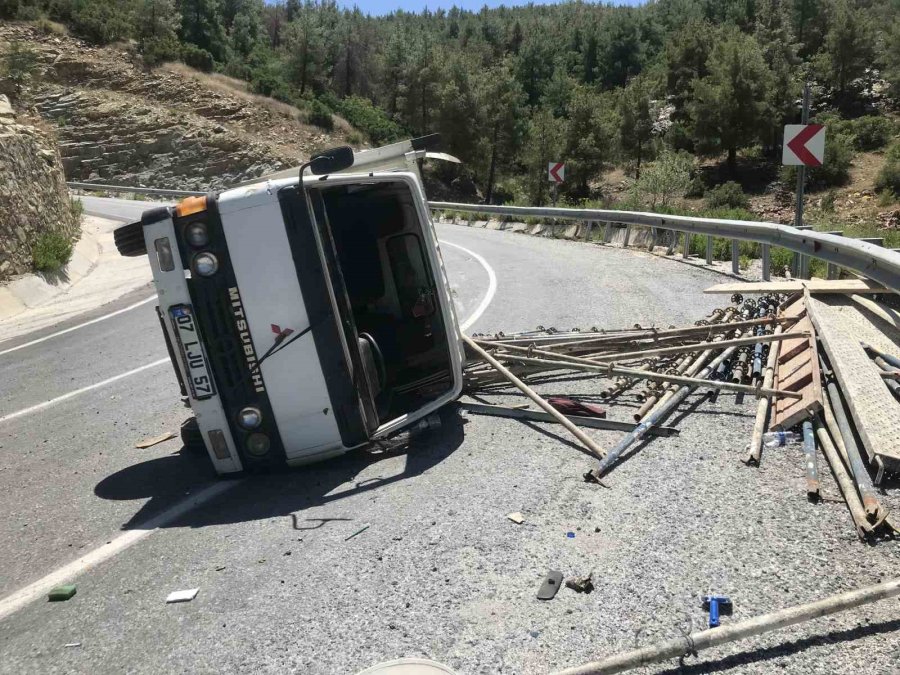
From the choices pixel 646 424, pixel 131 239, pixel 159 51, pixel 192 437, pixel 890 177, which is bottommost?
pixel 890 177

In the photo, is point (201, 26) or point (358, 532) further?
point (201, 26)

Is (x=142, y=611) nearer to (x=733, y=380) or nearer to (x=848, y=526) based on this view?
(x=848, y=526)

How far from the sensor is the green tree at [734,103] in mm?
53812

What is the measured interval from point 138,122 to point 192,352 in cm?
5215

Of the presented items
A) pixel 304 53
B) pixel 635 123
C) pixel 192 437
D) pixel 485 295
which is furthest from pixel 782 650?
pixel 304 53

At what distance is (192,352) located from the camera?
4.66 m

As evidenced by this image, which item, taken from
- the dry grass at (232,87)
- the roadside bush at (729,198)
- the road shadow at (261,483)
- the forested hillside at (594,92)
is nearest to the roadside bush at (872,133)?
the forested hillside at (594,92)

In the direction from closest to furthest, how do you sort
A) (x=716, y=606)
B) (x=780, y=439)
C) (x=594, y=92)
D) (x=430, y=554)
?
(x=716, y=606)
(x=430, y=554)
(x=780, y=439)
(x=594, y=92)

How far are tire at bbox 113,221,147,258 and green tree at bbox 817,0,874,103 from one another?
71.7m

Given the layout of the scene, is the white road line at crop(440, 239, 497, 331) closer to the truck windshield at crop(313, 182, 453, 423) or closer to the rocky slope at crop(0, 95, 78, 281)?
the truck windshield at crop(313, 182, 453, 423)

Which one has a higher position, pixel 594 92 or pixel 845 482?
pixel 594 92

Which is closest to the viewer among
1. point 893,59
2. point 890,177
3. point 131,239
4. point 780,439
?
point 780,439

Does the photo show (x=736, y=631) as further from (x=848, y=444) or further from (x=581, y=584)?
(x=848, y=444)

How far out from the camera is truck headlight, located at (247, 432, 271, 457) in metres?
4.70
